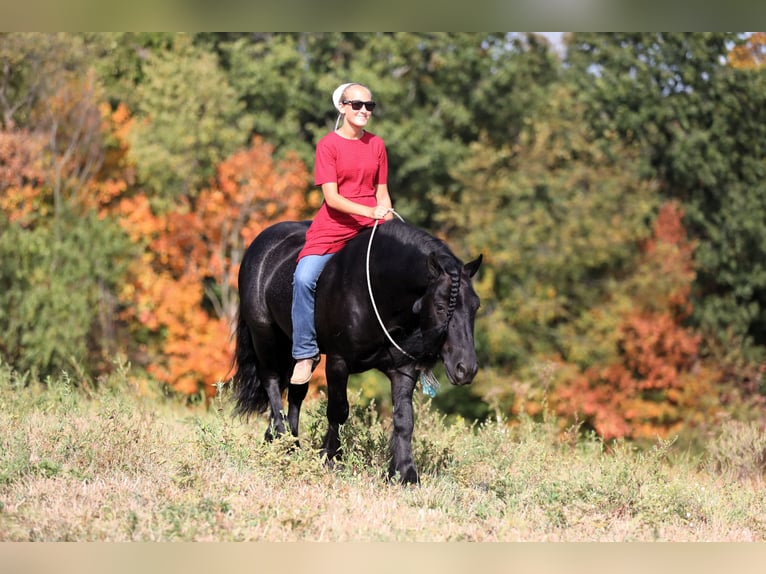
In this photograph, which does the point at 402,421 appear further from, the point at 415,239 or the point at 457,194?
the point at 457,194

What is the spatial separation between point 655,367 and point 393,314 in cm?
1697

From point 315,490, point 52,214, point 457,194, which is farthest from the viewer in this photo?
point 457,194

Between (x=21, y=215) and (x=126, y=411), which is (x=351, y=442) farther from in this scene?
(x=21, y=215)

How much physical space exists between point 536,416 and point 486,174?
6409 millimetres

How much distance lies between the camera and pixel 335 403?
6.14 meters

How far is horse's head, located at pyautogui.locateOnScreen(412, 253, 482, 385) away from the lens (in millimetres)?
5234

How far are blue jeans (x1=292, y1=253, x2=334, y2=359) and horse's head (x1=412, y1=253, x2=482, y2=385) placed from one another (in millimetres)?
1011

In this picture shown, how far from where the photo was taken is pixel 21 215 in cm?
2100

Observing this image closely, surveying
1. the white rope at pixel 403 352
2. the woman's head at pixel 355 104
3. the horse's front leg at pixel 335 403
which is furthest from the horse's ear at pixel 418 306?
the woman's head at pixel 355 104

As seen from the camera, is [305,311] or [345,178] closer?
[345,178]

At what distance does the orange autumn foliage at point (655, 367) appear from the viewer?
834 inches

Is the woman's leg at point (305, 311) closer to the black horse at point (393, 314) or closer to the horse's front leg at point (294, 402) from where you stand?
→ the black horse at point (393, 314)

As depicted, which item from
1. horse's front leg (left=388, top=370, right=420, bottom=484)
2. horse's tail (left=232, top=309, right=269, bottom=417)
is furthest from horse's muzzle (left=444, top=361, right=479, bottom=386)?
horse's tail (left=232, top=309, right=269, bottom=417)

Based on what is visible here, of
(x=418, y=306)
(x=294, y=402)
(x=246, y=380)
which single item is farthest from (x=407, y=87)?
(x=418, y=306)
